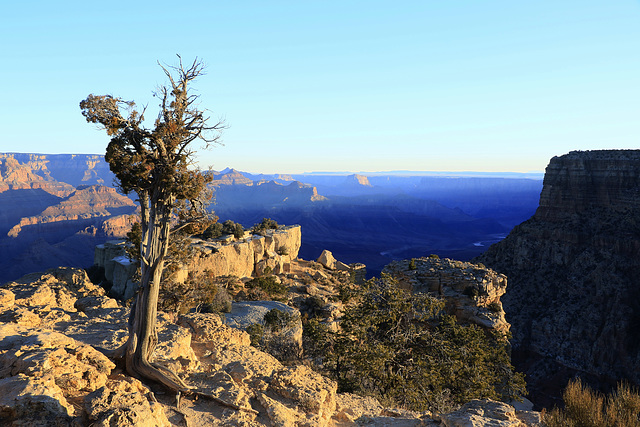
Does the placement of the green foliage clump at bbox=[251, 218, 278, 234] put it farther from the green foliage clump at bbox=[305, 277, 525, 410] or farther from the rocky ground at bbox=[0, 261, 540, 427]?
the rocky ground at bbox=[0, 261, 540, 427]

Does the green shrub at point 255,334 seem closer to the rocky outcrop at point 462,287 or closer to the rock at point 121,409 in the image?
the rock at point 121,409

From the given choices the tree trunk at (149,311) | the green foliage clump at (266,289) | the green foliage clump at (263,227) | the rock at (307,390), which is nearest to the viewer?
the tree trunk at (149,311)

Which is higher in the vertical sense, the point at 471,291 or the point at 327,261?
the point at 471,291

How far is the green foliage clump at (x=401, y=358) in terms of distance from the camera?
13.0 metres

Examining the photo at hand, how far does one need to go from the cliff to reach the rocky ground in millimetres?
40069

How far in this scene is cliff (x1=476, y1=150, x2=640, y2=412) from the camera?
45.5 m

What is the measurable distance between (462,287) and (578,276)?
113ft

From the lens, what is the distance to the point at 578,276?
53.8m

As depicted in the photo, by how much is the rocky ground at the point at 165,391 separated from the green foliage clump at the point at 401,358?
7.15 feet

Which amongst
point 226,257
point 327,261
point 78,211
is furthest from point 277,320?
point 78,211

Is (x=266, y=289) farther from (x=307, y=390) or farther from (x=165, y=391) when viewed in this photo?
(x=165, y=391)

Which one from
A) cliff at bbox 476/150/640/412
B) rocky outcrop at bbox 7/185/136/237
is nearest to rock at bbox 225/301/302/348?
cliff at bbox 476/150/640/412

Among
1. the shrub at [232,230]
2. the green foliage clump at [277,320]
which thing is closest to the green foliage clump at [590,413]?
the green foliage clump at [277,320]

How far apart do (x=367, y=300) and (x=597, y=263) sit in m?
52.9
